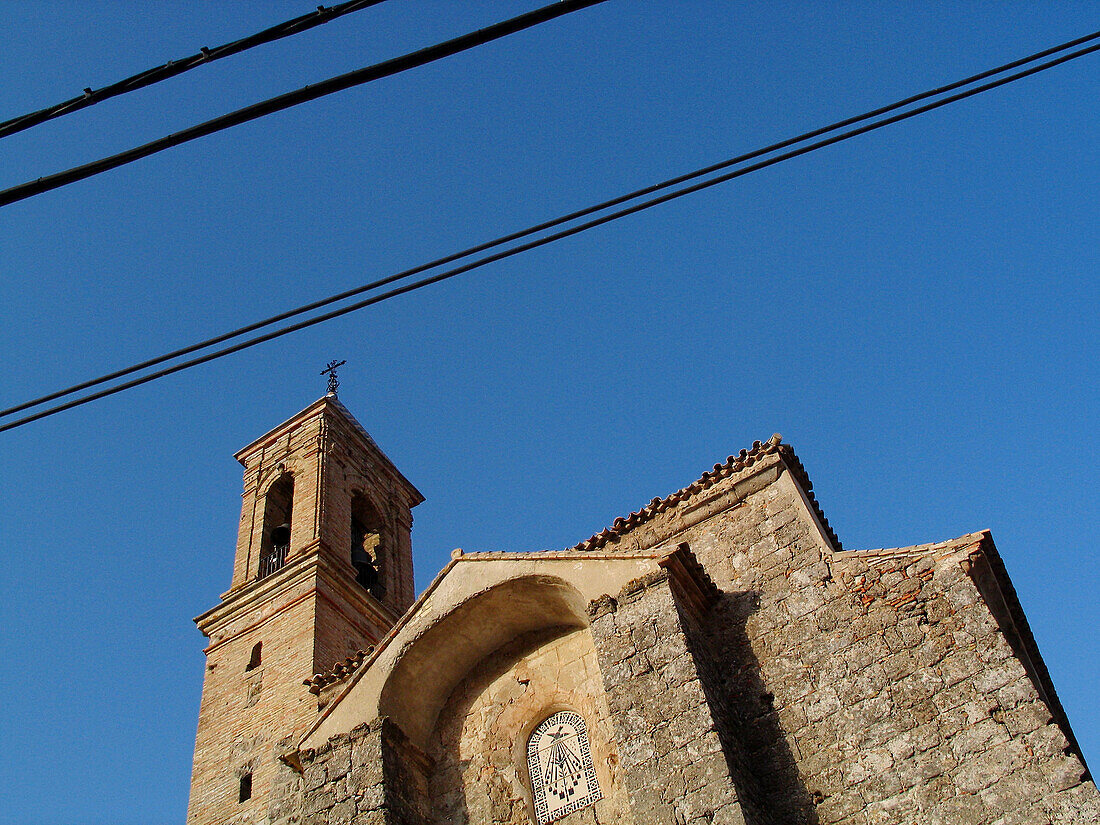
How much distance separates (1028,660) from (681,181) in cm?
642

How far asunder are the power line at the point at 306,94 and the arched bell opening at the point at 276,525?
41.1 ft

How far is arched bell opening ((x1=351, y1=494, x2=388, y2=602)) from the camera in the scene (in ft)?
58.1

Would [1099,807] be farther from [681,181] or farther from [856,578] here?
[681,181]

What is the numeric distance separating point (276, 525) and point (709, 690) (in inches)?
475

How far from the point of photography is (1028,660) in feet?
29.6

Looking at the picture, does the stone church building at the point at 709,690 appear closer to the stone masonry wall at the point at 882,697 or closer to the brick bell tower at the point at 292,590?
the stone masonry wall at the point at 882,697

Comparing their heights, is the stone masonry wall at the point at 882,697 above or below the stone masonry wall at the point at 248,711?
below

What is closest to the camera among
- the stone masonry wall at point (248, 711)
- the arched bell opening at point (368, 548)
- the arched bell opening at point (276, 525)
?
the stone masonry wall at point (248, 711)

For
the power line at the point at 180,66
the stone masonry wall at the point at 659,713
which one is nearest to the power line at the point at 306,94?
the power line at the point at 180,66

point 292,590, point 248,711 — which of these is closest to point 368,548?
point 292,590

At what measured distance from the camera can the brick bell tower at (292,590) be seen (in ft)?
43.4

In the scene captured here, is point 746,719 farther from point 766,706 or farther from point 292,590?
point 292,590

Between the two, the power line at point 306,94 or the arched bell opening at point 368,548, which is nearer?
the power line at point 306,94

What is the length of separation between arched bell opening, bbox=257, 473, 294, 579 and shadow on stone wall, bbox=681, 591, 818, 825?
912 centimetres
